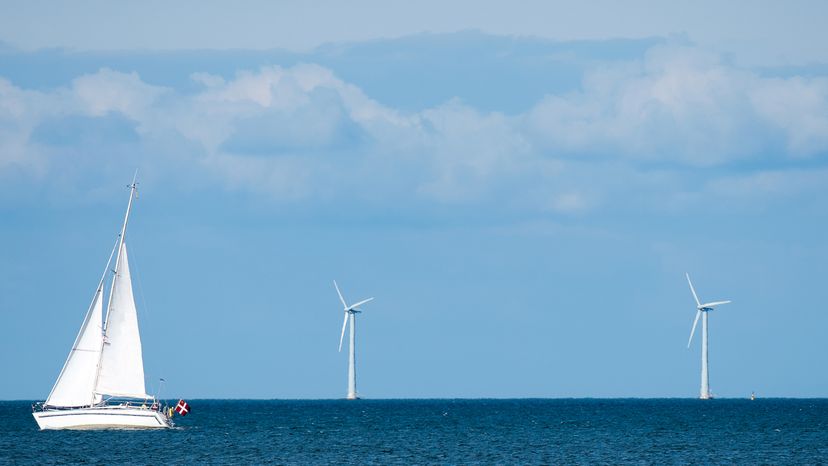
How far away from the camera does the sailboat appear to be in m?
120

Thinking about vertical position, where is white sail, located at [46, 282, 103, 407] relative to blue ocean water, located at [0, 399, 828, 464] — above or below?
above

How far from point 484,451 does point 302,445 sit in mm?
18351

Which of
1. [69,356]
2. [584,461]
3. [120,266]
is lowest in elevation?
[584,461]

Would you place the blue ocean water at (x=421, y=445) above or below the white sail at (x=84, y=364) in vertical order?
below

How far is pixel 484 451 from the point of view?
117500 mm

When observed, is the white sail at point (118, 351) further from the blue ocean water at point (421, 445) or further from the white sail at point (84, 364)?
the blue ocean water at point (421, 445)

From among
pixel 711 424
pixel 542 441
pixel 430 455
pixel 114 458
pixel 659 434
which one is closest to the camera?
pixel 114 458

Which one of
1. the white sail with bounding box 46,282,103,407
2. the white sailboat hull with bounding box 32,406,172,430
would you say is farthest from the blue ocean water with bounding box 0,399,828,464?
the white sail with bounding box 46,282,103,407

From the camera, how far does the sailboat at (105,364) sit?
120 m

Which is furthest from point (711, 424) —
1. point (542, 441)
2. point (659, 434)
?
point (542, 441)

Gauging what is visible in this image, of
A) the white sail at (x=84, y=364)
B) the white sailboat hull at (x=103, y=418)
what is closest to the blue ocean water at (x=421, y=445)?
the white sailboat hull at (x=103, y=418)

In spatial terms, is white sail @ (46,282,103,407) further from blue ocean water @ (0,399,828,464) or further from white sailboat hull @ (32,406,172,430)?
blue ocean water @ (0,399,828,464)

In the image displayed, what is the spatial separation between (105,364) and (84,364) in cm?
184

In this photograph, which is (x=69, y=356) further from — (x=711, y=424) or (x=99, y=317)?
(x=711, y=424)
